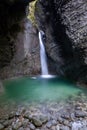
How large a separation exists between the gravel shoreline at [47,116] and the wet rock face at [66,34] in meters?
2.91

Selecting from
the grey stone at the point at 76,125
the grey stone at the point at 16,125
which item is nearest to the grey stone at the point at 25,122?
the grey stone at the point at 16,125

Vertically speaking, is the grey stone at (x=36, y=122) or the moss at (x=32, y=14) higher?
the moss at (x=32, y=14)

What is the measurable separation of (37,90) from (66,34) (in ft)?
10.7

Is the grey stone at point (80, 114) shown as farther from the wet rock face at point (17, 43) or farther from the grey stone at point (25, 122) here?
the wet rock face at point (17, 43)

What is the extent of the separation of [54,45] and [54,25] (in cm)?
125

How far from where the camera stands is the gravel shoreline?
17.9ft

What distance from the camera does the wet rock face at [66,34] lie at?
346 inches

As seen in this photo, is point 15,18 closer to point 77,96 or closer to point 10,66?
point 10,66

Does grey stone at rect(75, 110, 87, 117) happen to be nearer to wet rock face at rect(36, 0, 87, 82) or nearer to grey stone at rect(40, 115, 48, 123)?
grey stone at rect(40, 115, 48, 123)

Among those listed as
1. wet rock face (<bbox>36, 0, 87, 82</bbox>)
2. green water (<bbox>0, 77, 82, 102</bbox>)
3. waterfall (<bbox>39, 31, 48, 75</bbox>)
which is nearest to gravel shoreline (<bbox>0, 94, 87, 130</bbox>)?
green water (<bbox>0, 77, 82, 102</bbox>)

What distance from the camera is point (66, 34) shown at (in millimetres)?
9594

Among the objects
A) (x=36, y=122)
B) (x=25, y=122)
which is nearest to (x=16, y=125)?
(x=25, y=122)

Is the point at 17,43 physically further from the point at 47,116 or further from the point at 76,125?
the point at 76,125

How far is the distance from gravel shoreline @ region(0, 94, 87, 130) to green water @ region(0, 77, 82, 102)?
0.71 meters
